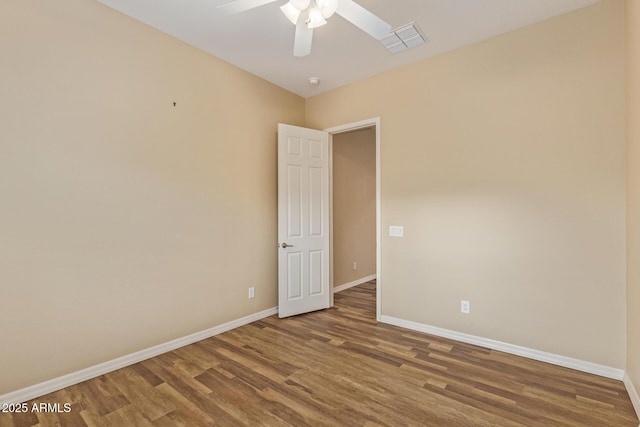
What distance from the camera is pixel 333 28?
2.62 metres

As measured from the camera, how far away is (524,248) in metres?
2.60

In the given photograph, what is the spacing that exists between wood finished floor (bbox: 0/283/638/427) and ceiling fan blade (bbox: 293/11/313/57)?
2.43m

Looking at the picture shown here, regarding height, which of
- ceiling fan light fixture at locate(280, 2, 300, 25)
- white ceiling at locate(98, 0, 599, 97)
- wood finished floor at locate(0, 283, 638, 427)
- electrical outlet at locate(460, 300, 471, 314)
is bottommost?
wood finished floor at locate(0, 283, 638, 427)

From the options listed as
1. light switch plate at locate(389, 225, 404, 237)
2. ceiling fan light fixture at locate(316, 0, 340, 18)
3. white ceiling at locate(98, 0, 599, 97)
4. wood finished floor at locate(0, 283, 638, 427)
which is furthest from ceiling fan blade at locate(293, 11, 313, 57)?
wood finished floor at locate(0, 283, 638, 427)

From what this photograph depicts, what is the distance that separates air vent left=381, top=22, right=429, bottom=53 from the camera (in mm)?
2562

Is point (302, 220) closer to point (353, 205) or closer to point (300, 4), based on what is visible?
point (353, 205)

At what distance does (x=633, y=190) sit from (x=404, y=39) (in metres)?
2.12

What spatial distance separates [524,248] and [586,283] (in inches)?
18.9

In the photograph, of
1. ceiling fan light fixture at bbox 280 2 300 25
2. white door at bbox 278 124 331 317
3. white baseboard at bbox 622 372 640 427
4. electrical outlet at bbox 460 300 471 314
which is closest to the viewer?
ceiling fan light fixture at bbox 280 2 300 25

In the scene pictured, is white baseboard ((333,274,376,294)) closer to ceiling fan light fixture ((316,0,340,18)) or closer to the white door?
the white door

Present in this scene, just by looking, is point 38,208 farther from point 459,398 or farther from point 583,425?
point 583,425

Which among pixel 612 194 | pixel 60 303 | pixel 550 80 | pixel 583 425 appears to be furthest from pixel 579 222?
pixel 60 303

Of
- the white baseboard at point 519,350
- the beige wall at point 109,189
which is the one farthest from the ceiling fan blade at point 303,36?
the white baseboard at point 519,350

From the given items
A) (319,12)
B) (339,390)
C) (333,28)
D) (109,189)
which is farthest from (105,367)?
(333,28)
